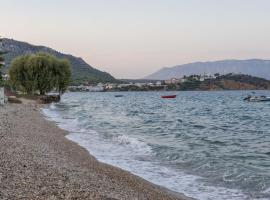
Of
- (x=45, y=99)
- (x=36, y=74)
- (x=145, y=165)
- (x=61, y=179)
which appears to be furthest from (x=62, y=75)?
(x=61, y=179)

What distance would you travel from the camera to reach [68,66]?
95.6 meters

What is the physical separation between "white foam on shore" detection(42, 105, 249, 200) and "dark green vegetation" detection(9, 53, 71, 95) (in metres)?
60.6

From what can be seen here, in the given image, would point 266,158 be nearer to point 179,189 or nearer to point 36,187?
point 179,189

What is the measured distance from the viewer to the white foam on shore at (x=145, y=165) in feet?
50.6

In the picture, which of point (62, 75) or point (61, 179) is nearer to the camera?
point (61, 179)

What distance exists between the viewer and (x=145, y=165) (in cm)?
2075

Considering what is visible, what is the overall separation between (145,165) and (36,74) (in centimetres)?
7332

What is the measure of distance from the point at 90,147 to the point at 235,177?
1057cm

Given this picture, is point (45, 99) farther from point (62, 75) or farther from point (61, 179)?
point (61, 179)

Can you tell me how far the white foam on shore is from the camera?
50.6 feet

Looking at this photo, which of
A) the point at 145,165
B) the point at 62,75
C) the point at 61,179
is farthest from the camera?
the point at 62,75

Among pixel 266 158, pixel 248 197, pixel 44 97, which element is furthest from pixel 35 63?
pixel 248 197

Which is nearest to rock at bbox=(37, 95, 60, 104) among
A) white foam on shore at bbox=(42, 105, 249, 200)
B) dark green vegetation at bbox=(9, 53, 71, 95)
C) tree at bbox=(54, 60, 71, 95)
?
dark green vegetation at bbox=(9, 53, 71, 95)

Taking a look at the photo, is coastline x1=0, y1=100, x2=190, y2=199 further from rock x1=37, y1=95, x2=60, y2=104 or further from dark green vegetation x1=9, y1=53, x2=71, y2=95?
dark green vegetation x1=9, y1=53, x2=71, y2=95
